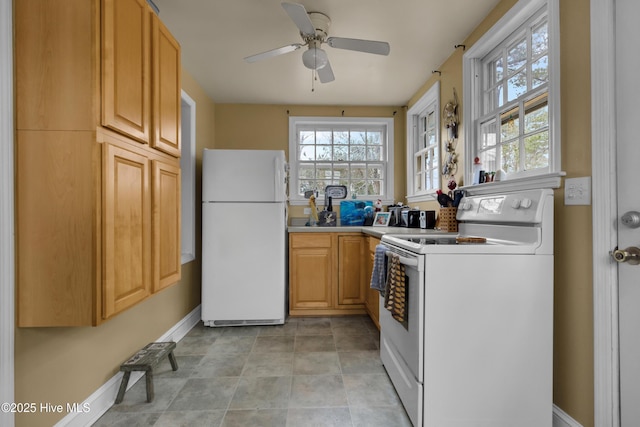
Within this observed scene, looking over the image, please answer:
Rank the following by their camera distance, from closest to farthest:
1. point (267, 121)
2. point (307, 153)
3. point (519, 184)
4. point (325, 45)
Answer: point (519, 184) → point (325, 45) → point (267, 121) → point (307, 153)

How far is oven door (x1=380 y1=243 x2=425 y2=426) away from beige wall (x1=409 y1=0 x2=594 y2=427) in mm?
707

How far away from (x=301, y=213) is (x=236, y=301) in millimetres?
1400

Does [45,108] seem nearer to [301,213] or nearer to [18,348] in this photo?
[18,348]

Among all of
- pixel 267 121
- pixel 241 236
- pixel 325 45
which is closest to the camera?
pixel 325 45

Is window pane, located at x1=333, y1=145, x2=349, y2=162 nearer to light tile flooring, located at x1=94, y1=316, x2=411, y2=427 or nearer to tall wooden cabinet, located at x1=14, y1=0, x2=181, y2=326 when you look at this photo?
light tile flooring, located at x1=94, y1=316, x2=411, y2=427

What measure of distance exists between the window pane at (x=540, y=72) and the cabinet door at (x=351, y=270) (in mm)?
1938

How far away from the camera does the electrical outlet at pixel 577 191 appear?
4.33 feet

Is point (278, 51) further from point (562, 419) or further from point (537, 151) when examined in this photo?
point (562, 419)

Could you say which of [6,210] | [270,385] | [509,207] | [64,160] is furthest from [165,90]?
[509,207]

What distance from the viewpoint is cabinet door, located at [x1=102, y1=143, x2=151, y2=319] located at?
1.23 m

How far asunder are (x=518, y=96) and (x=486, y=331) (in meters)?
1.44

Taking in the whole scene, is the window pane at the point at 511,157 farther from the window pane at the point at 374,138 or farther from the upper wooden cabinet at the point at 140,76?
the upper wooden cabinet at the point at 140,76

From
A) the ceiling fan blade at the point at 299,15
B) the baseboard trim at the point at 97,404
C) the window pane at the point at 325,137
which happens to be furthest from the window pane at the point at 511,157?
the baseboard trim at the point at 97,404

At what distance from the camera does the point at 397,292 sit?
1.58m
